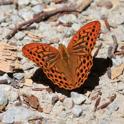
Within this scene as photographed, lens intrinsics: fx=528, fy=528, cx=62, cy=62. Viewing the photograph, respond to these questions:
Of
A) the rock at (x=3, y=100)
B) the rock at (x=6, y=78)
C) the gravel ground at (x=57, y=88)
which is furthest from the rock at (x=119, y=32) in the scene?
the rock at (x=3, y=100)

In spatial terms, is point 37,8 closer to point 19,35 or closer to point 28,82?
point 19,35

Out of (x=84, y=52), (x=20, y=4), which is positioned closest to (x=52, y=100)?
(x=84, y=52)

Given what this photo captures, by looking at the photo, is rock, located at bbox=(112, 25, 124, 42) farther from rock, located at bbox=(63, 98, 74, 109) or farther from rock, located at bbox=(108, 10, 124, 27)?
rock, located at bbox=(63, 98, 74, 109)

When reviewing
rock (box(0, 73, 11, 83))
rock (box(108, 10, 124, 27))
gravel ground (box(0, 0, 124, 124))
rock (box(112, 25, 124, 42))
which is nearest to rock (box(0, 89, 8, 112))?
gravel ground (box(0, 0, 124, 124))

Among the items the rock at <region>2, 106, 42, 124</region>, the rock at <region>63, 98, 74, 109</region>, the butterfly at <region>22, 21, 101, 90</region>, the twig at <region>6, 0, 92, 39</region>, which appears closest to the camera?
the butterfly at <region>22, 21, 101, 90</region>

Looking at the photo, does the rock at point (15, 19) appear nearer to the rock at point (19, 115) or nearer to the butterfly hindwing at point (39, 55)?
the butterfly hindwing at point (39, 55)
